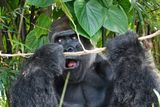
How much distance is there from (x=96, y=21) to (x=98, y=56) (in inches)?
17.9

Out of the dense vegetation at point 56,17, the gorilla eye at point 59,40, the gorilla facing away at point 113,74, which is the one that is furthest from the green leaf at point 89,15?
the gorilla eye at point 59,40

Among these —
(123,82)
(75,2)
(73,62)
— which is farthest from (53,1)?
(123,82)

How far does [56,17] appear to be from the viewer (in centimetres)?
463

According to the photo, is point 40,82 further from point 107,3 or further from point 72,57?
point 107,3

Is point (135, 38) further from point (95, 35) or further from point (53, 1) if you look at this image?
point (53, 1)

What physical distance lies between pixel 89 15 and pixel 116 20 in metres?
0.22

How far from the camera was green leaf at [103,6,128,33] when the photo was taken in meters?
4.14

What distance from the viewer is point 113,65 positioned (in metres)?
4.05

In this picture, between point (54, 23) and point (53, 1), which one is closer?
point (53, 1)

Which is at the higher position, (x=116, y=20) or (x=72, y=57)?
(x=116, y=20)

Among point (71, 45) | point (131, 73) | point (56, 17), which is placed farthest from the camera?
point (56, 17)

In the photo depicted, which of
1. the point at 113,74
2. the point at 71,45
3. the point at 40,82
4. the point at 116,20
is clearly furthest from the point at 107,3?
the point at 40,82

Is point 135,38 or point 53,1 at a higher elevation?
point 53,1

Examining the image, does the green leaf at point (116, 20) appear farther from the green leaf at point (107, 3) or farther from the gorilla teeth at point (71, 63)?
the gorilla teeth at point (71, 63)
